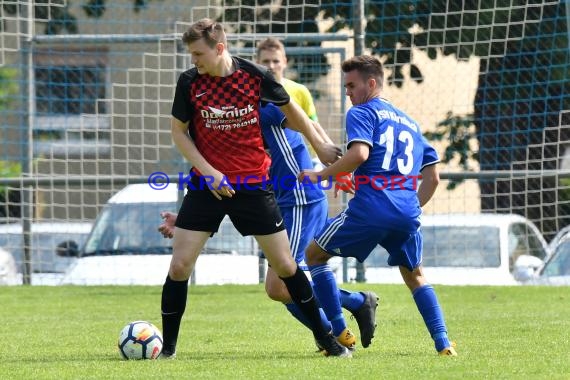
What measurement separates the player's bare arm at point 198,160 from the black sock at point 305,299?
63 cm

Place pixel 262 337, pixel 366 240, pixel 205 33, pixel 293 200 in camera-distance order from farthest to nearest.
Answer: pixel 262 337, pixel 293 200, pixel 366 240, pixel 205 33

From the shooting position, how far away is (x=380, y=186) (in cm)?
700

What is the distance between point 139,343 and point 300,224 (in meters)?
1.36

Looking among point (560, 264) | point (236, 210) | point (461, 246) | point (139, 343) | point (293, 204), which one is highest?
point (236, 210)

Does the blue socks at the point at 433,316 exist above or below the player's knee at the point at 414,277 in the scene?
below

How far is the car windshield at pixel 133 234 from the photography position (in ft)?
47.4

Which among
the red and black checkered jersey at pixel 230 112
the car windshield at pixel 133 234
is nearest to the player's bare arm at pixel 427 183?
the red and black checkered jersey at pixel 230 112

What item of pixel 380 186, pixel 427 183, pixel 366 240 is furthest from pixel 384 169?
pixel 427 183

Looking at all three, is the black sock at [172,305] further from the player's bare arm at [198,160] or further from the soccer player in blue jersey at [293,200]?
the soccer player in blue jersey at [293,200]

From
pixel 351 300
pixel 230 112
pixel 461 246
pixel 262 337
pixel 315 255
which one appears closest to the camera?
pixel 230 112

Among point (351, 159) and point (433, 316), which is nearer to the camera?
point (351, 159)

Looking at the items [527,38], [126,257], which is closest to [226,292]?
[126,257]

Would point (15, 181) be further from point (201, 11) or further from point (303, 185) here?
point (303, 185)

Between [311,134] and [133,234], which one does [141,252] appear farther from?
[311,134]
